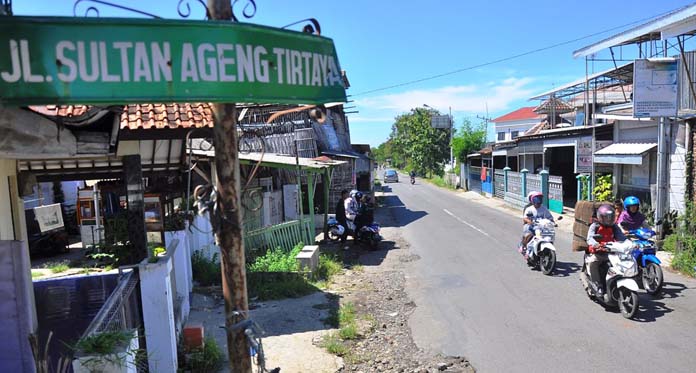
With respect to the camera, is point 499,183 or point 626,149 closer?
point 626,149

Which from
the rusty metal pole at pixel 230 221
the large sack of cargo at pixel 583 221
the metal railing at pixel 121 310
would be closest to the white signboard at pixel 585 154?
the large sack of cargo at pixel 583 221

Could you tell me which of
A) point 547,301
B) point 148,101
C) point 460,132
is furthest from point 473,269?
point 460,132

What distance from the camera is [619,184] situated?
1529 cm

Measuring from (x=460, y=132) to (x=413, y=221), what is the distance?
899 inches

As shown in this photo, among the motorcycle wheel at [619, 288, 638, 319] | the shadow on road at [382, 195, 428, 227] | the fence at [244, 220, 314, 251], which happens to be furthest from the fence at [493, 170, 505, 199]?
the motorcycle wheel at [619, 288, 638, 319]

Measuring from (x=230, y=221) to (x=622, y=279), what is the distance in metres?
5.86

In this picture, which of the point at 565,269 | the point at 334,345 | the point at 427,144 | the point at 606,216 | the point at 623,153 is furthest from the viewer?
the point at 427,144

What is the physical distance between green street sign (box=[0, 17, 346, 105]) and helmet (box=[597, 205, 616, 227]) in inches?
240

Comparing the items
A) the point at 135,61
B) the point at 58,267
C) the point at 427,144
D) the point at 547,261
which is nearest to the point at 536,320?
the point at 547,261

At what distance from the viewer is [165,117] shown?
565 centimetres

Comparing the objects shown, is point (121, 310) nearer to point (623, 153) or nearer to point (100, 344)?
point (100, 344)

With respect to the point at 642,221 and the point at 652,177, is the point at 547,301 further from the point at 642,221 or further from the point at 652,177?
the point at 652,177

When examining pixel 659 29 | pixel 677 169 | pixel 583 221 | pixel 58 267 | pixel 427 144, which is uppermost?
pixel 659 29

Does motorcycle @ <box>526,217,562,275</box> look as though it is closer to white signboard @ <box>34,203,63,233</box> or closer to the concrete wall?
the concrete wall
